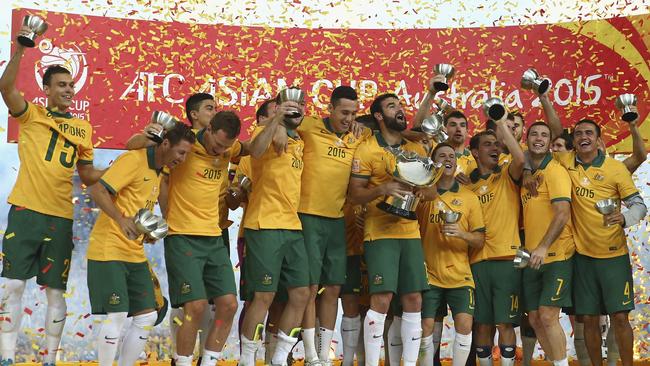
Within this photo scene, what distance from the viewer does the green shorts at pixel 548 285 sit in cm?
785

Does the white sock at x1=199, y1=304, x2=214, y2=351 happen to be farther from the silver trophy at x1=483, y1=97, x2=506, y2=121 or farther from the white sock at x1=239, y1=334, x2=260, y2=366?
the silver trophy at x1=483, y1=97, x2=506, y2=121

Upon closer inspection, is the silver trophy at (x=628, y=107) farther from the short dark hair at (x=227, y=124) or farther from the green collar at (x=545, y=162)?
the short dark hair at (x=227, y=124)

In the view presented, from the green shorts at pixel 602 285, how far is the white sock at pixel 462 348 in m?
1.04

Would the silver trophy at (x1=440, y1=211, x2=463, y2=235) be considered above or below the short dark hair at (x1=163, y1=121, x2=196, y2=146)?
below

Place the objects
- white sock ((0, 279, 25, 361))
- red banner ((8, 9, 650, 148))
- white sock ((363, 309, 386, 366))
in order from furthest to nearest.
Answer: red banner ((8, 9, 650, 148)) < white sock ((363, 309, 386, 366)) < white sock ((0, 279, 25, 361))

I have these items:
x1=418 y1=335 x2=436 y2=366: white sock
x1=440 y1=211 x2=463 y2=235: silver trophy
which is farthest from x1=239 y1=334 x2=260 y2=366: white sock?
x1=440 y1=211 x2=463 y2=235: silver trophy

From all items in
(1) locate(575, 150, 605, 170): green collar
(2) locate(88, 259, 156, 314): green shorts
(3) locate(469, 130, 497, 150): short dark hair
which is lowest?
(2) locate(88, 259, 156, 314): green shorts

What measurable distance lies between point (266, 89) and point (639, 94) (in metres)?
4.17

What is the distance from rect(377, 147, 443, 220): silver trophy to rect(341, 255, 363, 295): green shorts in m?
0.92

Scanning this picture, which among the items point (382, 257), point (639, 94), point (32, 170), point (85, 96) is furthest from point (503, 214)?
point (85, 96)

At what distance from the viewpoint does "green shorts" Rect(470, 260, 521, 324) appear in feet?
26.3

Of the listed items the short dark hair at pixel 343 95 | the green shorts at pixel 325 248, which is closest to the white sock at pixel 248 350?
the green shorts at pixel 325 248

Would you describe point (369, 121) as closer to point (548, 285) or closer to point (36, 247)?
point (548, 285)

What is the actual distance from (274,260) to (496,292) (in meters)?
2.06
